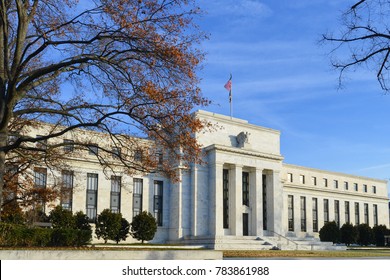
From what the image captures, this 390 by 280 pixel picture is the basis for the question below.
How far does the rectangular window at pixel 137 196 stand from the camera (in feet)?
191

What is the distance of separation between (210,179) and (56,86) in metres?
36.8

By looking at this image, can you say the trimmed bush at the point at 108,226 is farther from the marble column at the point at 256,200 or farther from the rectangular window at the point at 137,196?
the marble column at the point at 256,200

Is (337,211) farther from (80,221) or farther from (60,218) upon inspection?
(60,218)

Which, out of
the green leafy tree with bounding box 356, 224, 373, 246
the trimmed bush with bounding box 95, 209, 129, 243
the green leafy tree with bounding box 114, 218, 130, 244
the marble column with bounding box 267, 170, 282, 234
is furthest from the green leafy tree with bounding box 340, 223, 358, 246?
the trimmed bush with bounding box 95, 209, 129, 243

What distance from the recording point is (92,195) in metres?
55.4

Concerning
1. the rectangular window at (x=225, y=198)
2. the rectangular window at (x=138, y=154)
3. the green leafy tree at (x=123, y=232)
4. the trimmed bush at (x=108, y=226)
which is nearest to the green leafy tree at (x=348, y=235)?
the rectangular window at (x=225, y=198)

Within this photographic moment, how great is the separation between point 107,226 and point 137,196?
9887 mm

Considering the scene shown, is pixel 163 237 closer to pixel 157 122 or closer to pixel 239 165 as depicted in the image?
pixel 239 165

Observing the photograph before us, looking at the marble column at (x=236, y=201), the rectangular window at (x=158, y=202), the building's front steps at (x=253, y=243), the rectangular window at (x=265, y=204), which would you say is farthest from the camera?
the rectangular window at (x=265, y=204)

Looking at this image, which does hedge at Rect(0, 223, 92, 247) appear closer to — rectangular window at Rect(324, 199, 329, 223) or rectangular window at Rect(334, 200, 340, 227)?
rectangular window at Rect(324, 199, 329, 223)

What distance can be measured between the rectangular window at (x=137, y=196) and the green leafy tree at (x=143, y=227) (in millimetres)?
5485

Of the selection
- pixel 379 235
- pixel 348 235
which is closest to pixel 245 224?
pixel 348 235

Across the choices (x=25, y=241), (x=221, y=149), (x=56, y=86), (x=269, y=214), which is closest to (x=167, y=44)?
(x=56, y=86)

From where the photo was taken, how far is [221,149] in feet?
189
